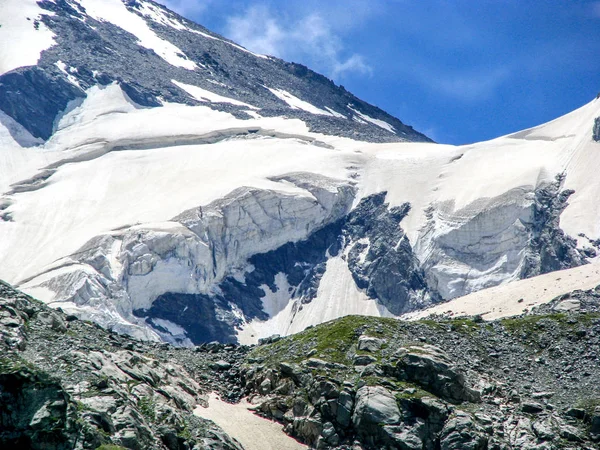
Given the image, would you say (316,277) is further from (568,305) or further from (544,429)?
(544,429)

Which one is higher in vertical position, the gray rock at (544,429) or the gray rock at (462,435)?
the gray rock at (544,429)

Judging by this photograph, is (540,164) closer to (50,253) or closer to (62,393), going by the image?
(50,253)

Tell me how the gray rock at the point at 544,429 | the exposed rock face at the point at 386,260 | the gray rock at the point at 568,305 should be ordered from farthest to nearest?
the exposed rock face at the point at 386,260 → the gray rock at the point at 568,305 → the gray rock at the point at 544,429

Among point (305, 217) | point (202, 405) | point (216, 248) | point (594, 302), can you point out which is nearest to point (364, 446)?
point (202, 405)

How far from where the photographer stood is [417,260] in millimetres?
178750

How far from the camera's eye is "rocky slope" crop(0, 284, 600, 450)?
47.8 meters

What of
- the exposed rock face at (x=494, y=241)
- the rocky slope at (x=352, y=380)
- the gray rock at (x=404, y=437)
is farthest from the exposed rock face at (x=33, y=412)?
the exposed rock face at (x=494, y=241)

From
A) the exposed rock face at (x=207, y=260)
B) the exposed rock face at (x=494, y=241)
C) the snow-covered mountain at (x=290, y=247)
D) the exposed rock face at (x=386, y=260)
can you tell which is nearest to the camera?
the exposed rock face at (x=207, y=260)

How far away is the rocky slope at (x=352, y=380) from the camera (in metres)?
47.8

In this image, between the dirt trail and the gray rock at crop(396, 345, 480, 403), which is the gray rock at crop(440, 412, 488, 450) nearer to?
the gray rock at crop(396, 345, 480, 403)

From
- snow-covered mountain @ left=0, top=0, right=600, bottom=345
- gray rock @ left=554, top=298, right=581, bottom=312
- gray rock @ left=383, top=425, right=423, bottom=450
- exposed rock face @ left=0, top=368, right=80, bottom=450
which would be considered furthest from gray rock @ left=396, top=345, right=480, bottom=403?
snow-covered mountain @ left=0, top=0, right=600, bottom=345

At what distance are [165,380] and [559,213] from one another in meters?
129

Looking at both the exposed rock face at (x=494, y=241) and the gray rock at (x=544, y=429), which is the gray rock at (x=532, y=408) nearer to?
the gray rock at (x=544, y=429)

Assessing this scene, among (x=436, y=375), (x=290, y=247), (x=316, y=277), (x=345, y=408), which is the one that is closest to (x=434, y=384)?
(x=436, y=375)
